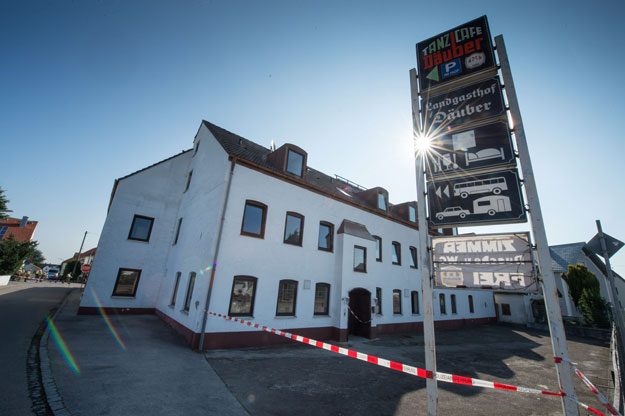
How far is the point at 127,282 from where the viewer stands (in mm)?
14469

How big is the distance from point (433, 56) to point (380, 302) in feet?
45.2

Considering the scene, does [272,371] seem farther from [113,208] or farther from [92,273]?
[113,208]

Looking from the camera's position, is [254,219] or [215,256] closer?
[215,256]

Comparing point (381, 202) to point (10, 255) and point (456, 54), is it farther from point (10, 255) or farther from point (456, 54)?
point (10, 255)

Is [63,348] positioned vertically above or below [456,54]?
below

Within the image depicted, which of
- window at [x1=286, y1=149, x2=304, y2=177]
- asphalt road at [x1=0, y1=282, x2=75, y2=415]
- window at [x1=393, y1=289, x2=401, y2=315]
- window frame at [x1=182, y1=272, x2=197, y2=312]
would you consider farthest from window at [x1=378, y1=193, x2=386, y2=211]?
asphalt road at [x1=0, y1=282, x2=75, y2=415]

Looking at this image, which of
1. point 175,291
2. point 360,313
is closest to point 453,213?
point 360,313

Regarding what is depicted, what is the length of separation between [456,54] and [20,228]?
73.4 meters

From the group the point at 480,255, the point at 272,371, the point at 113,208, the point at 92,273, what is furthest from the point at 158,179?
the point at 480,255

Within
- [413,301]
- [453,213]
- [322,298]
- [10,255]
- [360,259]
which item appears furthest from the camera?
[10,255]

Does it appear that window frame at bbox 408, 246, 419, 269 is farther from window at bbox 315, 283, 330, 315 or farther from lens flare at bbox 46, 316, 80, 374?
lens flare at bbox 46, 316, 80, 374

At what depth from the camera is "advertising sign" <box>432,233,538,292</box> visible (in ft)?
11.5

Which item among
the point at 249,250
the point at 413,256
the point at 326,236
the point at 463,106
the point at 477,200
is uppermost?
the point at 463,106

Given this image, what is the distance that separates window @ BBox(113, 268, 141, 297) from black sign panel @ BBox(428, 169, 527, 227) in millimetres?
16878
